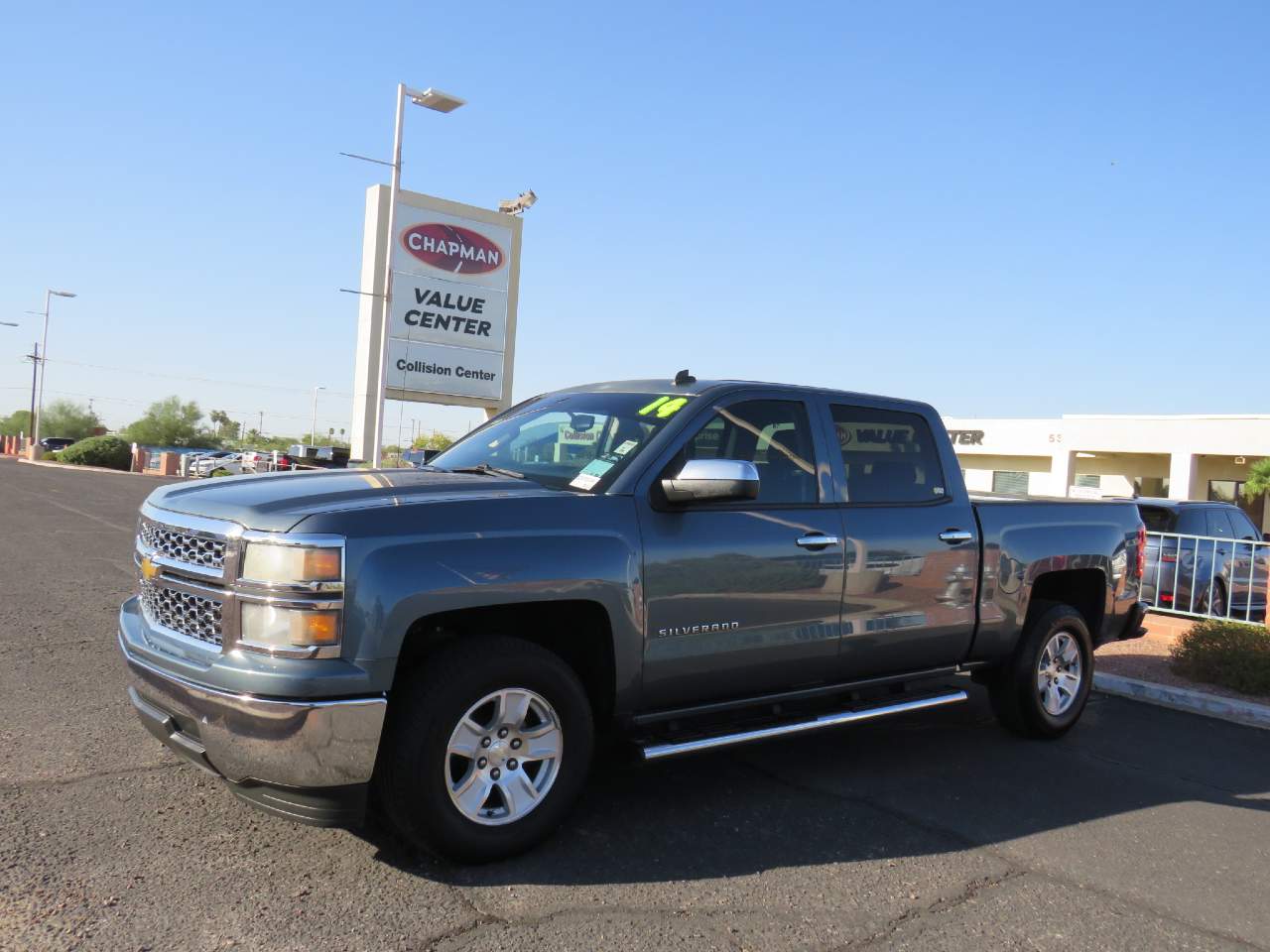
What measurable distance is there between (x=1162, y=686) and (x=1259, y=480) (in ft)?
104

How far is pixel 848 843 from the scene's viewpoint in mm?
4422

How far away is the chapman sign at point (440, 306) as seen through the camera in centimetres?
2359

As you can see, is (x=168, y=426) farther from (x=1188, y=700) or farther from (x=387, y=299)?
(x=1188, y=700)

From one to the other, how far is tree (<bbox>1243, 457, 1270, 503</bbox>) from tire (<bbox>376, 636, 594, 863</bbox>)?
36.9 meters

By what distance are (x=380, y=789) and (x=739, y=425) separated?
2.38 meters

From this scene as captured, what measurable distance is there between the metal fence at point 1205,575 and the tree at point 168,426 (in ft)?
300

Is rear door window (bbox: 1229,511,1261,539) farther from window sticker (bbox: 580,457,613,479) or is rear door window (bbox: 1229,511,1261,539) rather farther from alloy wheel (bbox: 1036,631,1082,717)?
window sticker (bbox: 580,457,613,479)

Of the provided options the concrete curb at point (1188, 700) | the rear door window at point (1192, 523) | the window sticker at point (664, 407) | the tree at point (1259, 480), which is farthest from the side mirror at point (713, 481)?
the tree at point (1259, 480)

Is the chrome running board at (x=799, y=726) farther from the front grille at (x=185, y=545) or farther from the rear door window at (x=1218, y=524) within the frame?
the rear door window at (x=1218, y=524)

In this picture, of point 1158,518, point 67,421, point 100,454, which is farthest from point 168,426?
point 1158,518

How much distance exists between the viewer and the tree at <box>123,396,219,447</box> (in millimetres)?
91312

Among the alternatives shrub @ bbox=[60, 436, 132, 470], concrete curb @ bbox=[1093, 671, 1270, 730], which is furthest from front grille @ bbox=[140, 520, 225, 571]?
shrub @ bbox=[60, 436, 132, 470]

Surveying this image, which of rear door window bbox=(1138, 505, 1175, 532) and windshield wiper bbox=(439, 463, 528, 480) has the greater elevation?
windshield wiper bbox=(439, 463, 528, 480)

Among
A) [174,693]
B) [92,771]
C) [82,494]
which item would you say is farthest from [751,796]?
[82,494]
